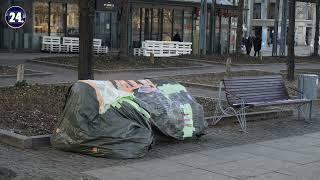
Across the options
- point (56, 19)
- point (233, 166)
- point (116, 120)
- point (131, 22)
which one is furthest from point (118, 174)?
point (56, 19)

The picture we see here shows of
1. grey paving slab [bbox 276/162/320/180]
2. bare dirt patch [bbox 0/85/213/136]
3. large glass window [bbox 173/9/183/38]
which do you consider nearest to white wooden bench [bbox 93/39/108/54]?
large glass window [bbox 173/9/183/38]

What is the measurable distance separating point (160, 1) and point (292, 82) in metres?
19.0

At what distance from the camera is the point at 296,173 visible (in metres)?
7.10

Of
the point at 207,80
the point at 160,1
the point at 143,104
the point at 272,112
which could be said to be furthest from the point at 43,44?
the point at 143,104

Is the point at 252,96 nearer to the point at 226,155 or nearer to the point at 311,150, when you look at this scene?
the point at 311,150

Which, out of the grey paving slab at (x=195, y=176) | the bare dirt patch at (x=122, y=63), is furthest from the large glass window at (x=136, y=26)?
the grey paving slab at (x=195, y=176)

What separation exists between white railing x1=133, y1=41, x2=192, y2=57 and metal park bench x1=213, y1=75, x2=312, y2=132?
21.1 m

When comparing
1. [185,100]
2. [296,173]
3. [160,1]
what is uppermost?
[160,1]

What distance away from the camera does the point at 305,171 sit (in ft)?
23.7

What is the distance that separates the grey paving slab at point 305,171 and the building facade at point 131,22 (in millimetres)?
25085

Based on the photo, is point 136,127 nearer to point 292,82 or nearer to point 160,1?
point 292,82

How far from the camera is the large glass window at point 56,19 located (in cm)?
3422

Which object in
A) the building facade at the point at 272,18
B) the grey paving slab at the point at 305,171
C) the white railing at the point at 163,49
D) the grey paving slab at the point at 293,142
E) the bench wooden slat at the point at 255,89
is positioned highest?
the building facade at the point at 272,18

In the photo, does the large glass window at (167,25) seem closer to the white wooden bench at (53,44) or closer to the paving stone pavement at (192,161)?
the white wooden bench at (53,44)
